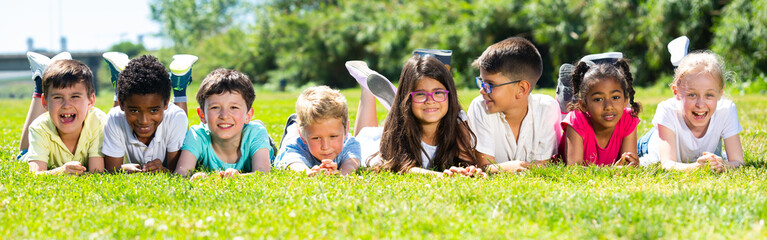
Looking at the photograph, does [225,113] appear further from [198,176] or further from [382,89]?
[382,89]

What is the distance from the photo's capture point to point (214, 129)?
17.6 ft

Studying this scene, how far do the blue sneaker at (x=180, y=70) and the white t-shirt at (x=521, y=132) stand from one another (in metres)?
2.70

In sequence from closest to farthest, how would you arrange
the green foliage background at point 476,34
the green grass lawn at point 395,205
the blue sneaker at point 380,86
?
the green grass lawn at point 395,205, the blue sneaker at point 380,86, the green foliage background at point 476,34

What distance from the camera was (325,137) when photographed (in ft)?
17.7

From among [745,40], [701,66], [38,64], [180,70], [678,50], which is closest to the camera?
[701,66]

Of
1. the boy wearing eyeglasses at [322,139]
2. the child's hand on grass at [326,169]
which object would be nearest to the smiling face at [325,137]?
the boy wearing eyeglasses at [322,139]

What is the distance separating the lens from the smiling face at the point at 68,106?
5.32m

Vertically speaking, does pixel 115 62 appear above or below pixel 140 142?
above

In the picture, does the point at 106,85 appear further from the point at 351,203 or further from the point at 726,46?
the point at 351,203

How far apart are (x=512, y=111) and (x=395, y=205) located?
2.08m

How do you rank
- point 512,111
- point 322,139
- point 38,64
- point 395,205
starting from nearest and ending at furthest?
point 395,205
point 322,139
point 512,111
point 38,64

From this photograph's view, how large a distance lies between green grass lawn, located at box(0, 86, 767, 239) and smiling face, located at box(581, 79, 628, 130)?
0.54 metres

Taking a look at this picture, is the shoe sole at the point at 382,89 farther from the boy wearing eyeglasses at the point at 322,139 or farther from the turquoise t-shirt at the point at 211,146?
the turquoise t-shirt at the point at 211,146

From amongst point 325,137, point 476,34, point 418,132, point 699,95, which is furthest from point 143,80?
point 476,34
